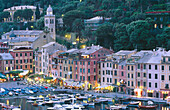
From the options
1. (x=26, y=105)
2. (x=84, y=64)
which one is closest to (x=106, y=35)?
(x=84, y=64)

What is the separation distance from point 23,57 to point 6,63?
18.0 feet

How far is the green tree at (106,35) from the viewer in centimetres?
12838

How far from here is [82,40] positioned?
141500 millimetres

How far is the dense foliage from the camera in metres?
118

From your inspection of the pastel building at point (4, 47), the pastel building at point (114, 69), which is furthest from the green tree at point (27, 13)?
the pastel building at point (114, 69)

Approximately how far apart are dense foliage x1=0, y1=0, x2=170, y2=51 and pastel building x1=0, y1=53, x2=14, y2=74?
23534 millimetres

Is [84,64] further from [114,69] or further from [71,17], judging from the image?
[71,17]

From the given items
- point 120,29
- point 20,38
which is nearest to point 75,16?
point 20,38

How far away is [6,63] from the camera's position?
128000mm

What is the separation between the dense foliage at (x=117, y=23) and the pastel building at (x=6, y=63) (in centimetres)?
2353

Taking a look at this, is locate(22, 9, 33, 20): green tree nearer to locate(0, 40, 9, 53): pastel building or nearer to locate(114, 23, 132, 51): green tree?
locate(0, 40, 9, 53): pastel building

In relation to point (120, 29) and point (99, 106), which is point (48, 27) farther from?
point (99, 106)

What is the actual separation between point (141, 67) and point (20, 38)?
5553 cm

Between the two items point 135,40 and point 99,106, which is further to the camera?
point 135,40
